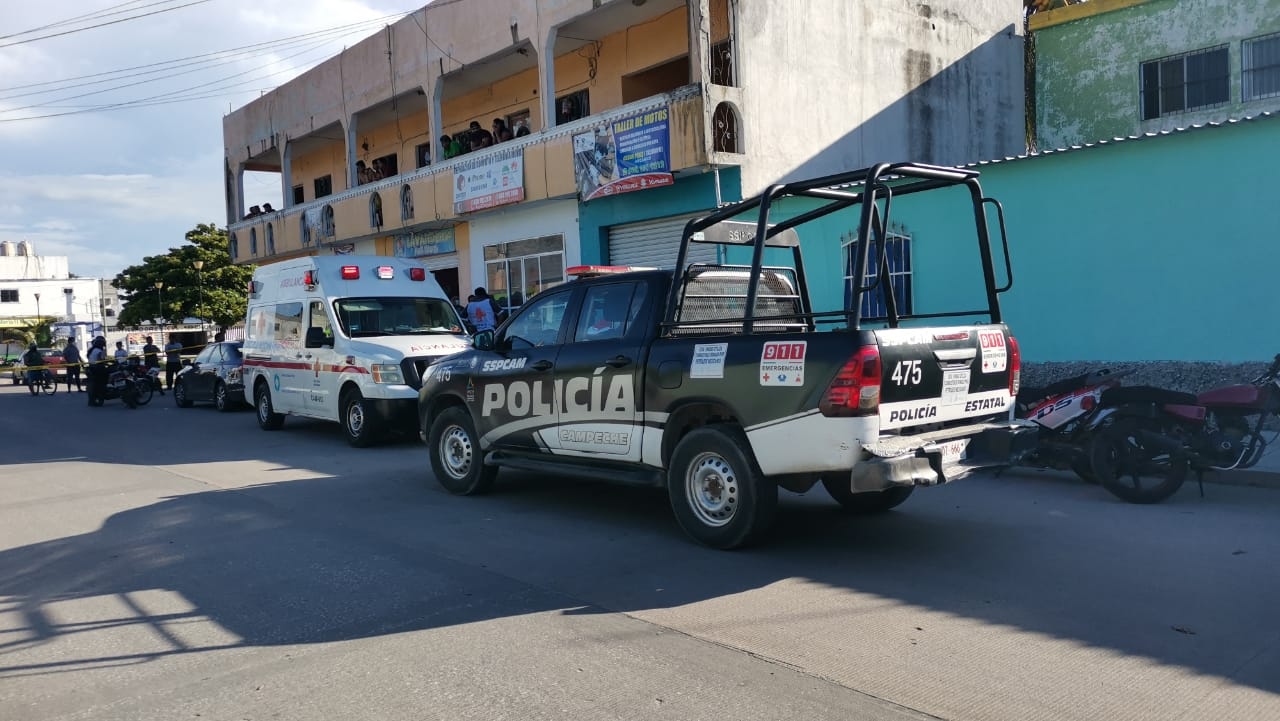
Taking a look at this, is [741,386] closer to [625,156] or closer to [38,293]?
[625,156]

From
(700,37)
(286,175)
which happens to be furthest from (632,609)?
(286,175)

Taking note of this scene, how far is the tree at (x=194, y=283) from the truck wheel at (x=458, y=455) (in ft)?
154

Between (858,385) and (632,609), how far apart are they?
5.78 feet

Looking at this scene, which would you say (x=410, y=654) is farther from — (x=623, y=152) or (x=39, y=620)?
(x=623, y=152)

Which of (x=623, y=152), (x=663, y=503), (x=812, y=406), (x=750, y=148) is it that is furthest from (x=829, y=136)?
(x=812, y=406)

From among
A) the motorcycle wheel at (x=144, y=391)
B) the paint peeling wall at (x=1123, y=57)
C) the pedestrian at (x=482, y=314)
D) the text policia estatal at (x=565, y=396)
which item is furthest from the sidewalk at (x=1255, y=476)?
the motorcycle wheel at (x=144, y=391)

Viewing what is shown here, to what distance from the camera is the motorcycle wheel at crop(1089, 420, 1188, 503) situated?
301 inches

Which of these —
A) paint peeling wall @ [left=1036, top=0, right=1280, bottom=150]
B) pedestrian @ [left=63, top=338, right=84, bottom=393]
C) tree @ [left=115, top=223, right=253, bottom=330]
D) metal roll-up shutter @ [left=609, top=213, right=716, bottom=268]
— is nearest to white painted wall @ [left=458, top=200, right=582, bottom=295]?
metal roll-up shutter @ [left=609, top=213, right=716, bottom=268]

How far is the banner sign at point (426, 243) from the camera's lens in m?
23.6

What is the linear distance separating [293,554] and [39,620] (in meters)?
1.56

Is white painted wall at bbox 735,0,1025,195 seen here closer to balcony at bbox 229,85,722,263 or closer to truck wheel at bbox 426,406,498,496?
balcony at bbox 229,85,722,263

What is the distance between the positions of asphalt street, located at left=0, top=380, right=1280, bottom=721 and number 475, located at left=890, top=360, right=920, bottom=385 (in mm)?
1132

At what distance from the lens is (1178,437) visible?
775cm

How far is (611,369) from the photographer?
23.4 feet
